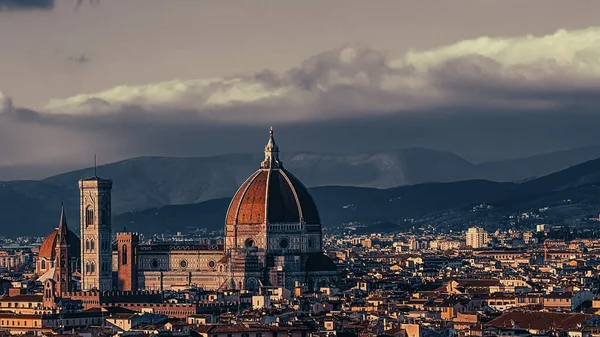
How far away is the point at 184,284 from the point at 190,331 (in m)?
69.2

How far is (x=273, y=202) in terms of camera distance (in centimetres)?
17512

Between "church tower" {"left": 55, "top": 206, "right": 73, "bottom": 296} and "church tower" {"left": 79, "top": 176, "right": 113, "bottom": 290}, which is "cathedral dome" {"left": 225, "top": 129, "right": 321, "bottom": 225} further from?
"church tower" {"left": 55, "top": 206, "right": 73, "bottom": 296}

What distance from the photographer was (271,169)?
176375mm

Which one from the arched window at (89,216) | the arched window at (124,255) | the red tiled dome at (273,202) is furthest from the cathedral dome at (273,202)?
the arched window at (89,216)

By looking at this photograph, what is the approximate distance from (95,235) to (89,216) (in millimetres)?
2032

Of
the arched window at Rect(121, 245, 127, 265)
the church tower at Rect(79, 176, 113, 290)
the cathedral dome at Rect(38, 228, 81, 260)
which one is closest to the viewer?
the church tower at Rect(79, 176, 113, 290)

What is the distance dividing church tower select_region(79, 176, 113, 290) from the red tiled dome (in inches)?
393

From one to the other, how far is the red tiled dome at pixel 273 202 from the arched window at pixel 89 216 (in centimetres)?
1088

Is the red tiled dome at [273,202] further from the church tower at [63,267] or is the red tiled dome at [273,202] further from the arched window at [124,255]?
the church tower at [63,267]

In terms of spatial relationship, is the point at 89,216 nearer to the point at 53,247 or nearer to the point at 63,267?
the point at 63,267

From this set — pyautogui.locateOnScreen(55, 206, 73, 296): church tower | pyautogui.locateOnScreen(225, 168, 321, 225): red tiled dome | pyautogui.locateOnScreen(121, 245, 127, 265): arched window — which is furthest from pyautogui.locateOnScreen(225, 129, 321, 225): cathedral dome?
pyautogui.locateOnScreen(55, 206, 73, 296): church tower

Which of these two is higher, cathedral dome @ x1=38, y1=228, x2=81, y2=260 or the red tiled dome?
the red tiled dome

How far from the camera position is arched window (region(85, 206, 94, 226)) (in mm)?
174625

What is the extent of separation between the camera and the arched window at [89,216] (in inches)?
6875
